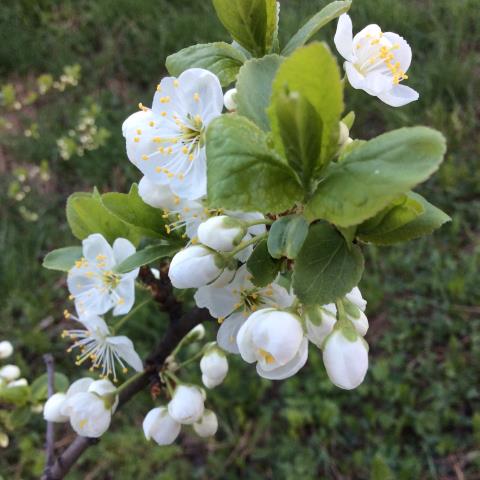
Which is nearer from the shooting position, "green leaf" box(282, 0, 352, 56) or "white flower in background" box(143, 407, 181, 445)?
"green leaf" box(282, 0, 352, 56)

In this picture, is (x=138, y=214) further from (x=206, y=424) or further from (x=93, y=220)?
(x=206, y=424)

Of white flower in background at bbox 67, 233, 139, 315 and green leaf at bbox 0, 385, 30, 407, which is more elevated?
white flower in background at bbox 67, 233, 139, 315

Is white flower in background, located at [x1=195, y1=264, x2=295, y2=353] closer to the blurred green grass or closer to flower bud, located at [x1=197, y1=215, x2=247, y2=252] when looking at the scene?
flower bud, located at [x1=197, y1=215, x2=247, y2=252]

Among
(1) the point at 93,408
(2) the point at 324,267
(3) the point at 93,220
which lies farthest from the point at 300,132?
(1) the point at 93,408

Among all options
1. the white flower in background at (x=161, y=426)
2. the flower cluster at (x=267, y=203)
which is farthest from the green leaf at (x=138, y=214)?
the white flower in background at (x=161, y=426)

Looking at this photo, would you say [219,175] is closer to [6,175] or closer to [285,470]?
[285,470]

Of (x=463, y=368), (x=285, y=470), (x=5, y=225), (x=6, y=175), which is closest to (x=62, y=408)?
(x=285, y=470)

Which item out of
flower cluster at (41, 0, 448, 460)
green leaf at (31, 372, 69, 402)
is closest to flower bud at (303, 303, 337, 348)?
flower cluster at (41, 0, 448, 460)
